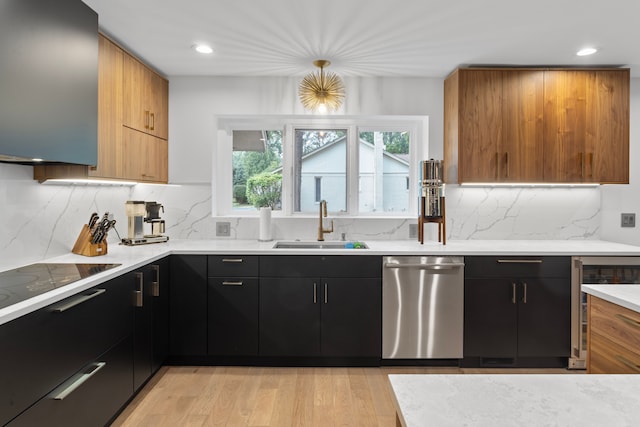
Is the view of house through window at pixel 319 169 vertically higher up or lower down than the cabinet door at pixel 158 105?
lower down

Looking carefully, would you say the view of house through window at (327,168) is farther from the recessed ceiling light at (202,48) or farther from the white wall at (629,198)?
the white wall at (629,198)

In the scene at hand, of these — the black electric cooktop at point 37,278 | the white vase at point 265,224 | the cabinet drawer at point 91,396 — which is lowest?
the cabinet drawer at point 91,396

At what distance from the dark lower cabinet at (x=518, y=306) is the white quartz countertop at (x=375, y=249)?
0.10 meters

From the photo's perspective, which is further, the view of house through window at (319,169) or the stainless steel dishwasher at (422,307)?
the view of house through window at (319,169)

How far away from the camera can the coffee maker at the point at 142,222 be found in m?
3.17

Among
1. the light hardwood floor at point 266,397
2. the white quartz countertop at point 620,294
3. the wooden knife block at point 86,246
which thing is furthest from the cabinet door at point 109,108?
the white quartz countertop at point 620,294

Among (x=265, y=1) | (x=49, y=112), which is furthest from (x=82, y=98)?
(x=265, y=1)

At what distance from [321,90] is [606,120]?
2.26m

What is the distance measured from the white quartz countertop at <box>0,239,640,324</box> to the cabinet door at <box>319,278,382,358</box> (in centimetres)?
25

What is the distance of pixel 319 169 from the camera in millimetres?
3826

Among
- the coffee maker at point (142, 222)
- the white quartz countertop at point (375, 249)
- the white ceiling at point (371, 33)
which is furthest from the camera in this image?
the coffee maker at point (142, 222)

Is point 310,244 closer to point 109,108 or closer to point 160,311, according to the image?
point 160,311

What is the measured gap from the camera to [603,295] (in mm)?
1636

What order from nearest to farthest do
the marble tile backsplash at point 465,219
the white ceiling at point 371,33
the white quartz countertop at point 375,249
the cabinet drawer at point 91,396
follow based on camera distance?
the cabinet drawer at point 91,396, the white ceiling at point 371,33, the white quartz countertop at point 375,249, the marble tile backsplash at point 465,219
